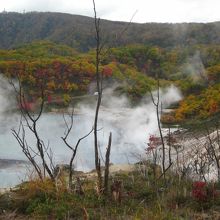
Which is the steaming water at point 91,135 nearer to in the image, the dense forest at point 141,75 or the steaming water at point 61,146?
the steaming water at point 61,146

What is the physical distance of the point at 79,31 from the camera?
121m

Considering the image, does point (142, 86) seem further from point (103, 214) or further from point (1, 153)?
point (103, 214)

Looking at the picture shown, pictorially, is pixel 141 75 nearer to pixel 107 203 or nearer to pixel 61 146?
pixel 61 146

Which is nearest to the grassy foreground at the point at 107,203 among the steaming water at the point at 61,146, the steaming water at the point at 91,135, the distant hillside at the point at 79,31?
the steaming water at the point at 91,135

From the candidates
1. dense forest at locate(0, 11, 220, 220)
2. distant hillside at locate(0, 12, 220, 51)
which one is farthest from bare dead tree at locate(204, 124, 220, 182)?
distant hillside at locate(0, 12, 220, 51)

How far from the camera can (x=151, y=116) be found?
42.1m

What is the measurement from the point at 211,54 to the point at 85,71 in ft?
64.8

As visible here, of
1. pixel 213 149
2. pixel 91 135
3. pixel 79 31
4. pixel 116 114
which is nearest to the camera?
pixel 213 149

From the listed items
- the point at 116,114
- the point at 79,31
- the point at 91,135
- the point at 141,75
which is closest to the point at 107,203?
the point at 91,135

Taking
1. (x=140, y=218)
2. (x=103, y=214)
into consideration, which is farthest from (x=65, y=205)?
(x=140, y=218)

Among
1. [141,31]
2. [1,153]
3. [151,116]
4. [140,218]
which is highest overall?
[141,31]

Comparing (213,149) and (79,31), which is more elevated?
(79,31)

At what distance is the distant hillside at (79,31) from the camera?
110 meters

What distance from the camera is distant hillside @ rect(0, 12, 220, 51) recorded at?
110m
